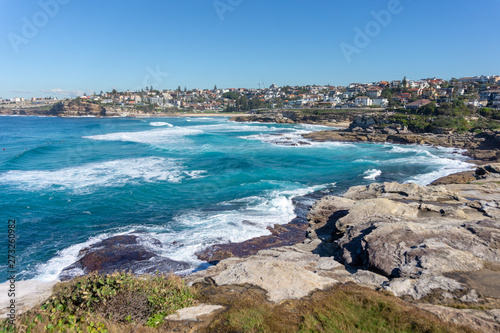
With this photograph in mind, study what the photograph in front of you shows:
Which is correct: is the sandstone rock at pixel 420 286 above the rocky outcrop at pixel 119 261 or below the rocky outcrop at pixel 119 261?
above

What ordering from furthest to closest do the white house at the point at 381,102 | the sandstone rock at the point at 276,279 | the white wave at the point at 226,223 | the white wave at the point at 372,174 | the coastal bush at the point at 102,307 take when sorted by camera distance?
the white house at the point at 381,102, the white wave at the point at 372,174, the white wave at the point at 226,223, the sandstone rock at the point at 276,279, the coastal bush at the point at 102,307

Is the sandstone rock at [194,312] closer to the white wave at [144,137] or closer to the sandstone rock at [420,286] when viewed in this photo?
the sandstone rock at [420,286]

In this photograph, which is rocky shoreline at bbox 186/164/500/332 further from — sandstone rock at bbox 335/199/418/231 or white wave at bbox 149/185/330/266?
white wave at bbox 149/185/330/266

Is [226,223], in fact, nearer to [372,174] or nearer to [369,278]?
[369,278]

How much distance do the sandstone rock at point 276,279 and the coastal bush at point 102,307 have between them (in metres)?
1.87

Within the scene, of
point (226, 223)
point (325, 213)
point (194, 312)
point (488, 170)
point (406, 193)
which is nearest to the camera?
point (194, 312)

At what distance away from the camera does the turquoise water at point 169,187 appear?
16.9 m

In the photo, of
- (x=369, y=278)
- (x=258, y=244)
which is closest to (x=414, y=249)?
(x=369, y=278)

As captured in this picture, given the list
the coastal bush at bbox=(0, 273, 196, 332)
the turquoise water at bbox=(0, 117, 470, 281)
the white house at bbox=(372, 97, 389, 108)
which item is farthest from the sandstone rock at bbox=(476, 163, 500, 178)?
the white house at bbox=(372, 97, 389, 108)

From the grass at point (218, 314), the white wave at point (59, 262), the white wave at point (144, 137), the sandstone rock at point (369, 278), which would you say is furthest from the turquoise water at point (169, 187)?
the white wave at point (144, 137)

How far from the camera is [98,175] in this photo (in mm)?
30188

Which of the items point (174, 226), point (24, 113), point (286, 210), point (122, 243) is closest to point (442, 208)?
point (286, 210)

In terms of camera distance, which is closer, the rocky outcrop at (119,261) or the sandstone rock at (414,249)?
the sandstone rock at (414,249)

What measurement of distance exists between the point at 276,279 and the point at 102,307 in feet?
15.0
